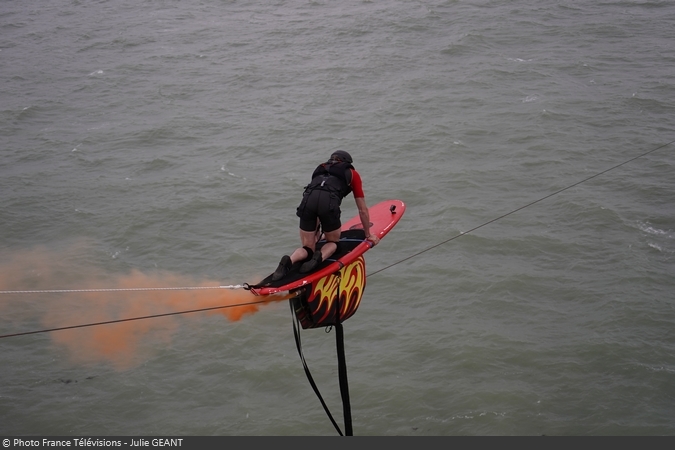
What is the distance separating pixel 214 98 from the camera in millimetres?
25141

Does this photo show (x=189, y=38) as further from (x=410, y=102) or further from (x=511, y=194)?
(x=511, y=194)

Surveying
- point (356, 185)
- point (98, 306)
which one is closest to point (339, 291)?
point (356, 185)

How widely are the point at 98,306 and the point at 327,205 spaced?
27.6 ft

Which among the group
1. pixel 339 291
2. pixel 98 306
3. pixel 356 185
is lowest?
pixel 98 306

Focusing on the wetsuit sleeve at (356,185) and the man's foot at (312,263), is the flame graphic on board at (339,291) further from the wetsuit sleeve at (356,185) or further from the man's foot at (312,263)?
the wetsuit sleeve at (356,185)

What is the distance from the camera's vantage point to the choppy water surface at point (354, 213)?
13016 mm

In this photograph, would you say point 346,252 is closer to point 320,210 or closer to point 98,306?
point 320,210

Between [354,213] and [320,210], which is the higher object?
[320,210]

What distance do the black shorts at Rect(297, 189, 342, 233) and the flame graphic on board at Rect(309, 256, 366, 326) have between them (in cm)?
58

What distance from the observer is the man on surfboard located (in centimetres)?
888

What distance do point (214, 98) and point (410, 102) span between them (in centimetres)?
648

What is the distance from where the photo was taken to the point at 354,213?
17.9 m

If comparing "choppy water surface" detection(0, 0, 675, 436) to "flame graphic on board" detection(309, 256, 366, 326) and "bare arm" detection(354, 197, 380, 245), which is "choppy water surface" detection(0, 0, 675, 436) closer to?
"flame graphic on board" detection(309, 256, 366, 326)
